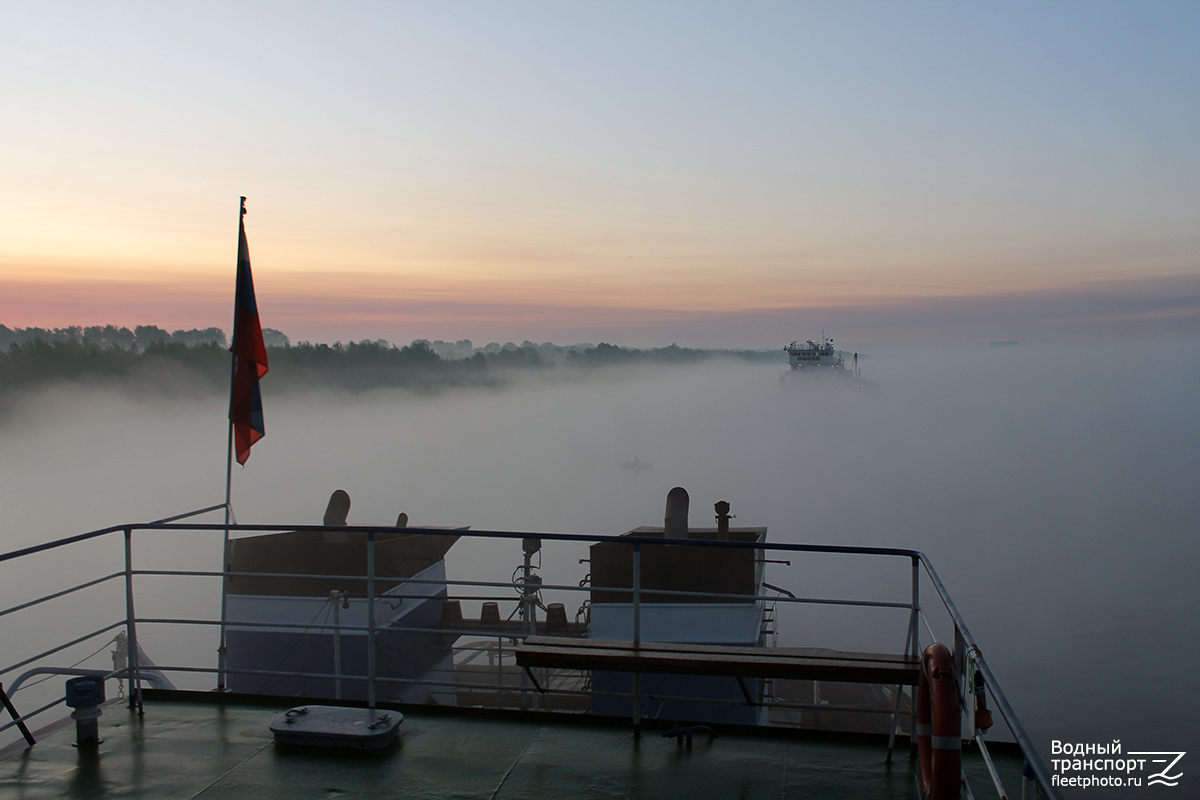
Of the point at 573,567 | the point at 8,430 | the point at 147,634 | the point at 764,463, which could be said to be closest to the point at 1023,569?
the point at 573,567

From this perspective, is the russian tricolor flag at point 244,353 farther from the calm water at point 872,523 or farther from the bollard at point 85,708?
the calm water at point 872,523

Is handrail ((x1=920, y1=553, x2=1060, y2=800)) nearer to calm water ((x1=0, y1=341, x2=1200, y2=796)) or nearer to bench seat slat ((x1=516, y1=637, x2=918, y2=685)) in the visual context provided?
bench seat slat ((x1=516, y1=637, x2=918, y2=685))

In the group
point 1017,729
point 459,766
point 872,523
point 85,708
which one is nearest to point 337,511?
point 85,708

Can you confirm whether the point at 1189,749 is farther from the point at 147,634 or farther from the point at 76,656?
the point at 147,634

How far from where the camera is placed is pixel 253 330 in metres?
6.88

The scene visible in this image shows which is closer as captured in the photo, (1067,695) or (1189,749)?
(1189,749)

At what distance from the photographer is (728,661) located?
4.49 metres

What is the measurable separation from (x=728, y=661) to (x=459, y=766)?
4.96 ft

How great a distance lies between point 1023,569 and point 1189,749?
57.9 m

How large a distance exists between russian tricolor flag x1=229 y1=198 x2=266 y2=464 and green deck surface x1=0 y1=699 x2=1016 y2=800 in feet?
8.43

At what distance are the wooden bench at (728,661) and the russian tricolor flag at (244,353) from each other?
11.4ft

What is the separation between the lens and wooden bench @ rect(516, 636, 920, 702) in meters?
4.31

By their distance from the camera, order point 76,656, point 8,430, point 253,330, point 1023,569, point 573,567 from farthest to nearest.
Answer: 1. point 8,430
2. point 1023,569
3. point 573,567
4. point 76,656
5. point 253,330

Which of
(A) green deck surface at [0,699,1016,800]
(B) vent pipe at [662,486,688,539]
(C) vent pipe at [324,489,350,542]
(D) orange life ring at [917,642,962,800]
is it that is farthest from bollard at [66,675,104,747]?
(B) vent pipe at [662,486,688,539]
